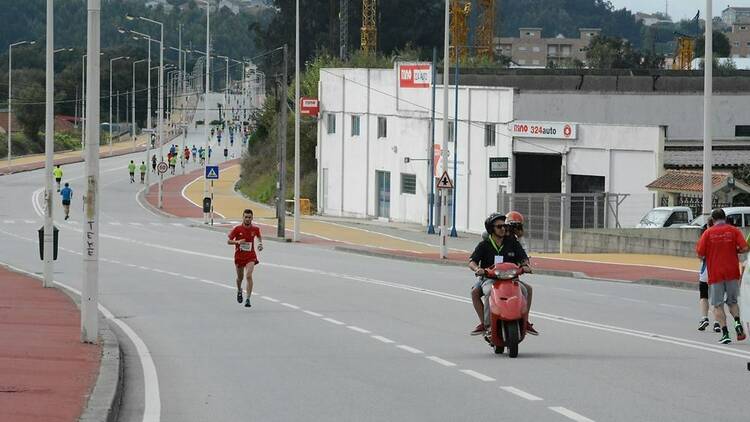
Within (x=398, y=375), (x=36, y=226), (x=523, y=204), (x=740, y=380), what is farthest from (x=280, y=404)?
(x=36, y=226)

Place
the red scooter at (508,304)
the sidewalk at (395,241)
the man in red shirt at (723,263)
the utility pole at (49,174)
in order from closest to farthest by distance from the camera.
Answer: the red scooter at (508,304), the man in red shirt at (723,263), the utility pole at (49,174), the sidewalk at (395,241)

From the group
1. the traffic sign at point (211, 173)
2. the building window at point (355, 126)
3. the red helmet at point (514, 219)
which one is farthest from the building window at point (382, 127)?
the red helmet at point (514, 219)

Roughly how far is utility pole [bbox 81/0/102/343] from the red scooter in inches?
191

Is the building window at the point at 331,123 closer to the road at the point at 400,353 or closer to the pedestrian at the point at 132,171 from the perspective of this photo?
the pedestrian at the point at 132,171

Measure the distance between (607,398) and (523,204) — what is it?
39.4 metres

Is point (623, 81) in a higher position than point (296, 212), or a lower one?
higher

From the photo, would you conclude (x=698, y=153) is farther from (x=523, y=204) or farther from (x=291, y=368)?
(x=291, y=368)

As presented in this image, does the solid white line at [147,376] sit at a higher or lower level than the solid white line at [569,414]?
lower

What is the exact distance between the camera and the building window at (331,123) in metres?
80.4

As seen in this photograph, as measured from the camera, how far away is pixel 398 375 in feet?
51.0

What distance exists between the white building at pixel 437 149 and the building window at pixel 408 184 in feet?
0.16

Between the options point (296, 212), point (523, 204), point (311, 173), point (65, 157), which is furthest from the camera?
point (65, 157)

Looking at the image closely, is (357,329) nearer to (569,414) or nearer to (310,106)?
(569,414)

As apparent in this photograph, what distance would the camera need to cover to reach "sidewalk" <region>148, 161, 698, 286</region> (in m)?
36.1
